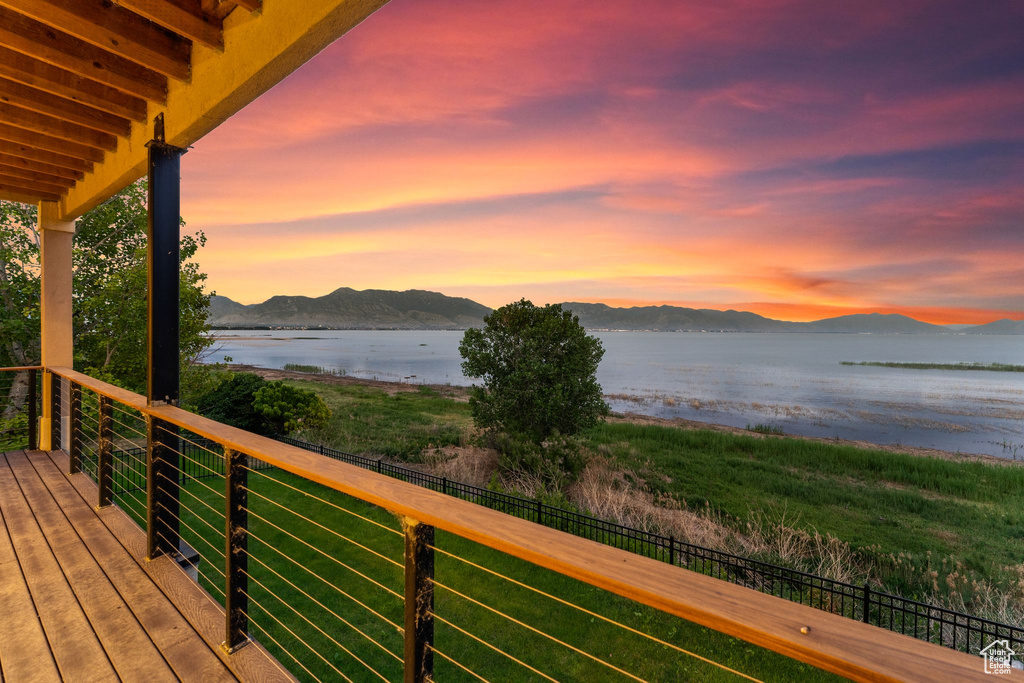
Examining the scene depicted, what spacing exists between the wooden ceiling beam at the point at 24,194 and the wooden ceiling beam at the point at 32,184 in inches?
1.5

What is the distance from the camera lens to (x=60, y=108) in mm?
2703

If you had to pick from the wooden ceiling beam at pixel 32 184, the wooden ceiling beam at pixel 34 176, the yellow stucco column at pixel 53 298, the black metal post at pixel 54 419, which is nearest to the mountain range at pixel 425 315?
the yellow stucco column at pixel 53 298

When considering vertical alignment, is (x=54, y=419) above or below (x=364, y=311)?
below

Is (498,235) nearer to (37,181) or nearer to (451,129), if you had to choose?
(451,129)

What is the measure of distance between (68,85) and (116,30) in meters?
0.74

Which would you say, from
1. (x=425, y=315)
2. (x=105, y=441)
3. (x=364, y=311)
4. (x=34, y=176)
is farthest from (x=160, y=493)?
(x=364, y=311)

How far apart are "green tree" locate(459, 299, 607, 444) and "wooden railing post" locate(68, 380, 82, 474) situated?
7.35 m

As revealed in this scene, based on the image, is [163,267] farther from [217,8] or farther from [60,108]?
[217,8]

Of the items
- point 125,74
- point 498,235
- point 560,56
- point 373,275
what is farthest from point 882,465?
point 373,275

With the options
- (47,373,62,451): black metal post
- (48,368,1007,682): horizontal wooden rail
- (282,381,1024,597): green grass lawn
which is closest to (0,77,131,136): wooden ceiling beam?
(47,373,62,451): black metal post

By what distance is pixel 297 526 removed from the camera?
678cm

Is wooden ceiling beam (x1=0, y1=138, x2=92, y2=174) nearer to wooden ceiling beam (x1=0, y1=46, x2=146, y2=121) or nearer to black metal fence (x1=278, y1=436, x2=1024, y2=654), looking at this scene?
wooden ceiling beam (x1=0, y1=46, x2=146, y2=121)

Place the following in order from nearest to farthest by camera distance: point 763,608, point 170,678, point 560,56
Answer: point 763,608 → point 170,678 → point 560,56

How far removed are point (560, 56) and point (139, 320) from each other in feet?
35.4
